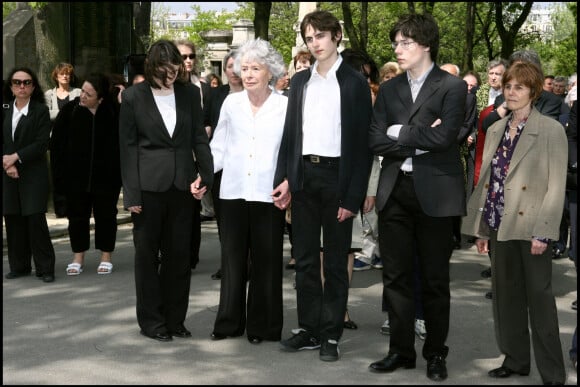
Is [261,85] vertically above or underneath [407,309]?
above

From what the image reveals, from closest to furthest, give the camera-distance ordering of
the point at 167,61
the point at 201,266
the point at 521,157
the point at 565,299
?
1. the point at 521,157
2. the point at 167,61
3. the point at 565,299
4. the point at 201,266

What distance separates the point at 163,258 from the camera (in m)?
7.34

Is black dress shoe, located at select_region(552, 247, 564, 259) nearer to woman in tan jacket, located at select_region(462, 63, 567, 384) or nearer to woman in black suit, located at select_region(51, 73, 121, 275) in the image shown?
woman in black suit, located at select_region(51, 73, 121, 275)

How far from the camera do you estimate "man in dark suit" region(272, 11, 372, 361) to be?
644cm

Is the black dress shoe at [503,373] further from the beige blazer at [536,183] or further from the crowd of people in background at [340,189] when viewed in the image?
the beige blazer at [536,183]

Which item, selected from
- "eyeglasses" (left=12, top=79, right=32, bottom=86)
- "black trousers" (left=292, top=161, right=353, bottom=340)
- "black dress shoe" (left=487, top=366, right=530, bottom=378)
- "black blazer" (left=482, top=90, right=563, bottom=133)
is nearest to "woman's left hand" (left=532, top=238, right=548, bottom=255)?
"black dress shoe" (left=487, top=366, right=530, bottom=378)

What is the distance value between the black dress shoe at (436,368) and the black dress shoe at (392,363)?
0.18 m

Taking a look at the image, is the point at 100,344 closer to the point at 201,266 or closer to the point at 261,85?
the point at 261,85

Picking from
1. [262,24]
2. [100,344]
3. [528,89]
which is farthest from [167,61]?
[262,24]

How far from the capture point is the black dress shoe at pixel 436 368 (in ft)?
20.0

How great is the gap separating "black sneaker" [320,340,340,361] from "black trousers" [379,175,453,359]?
1.31 ft

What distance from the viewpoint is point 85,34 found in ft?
61.4

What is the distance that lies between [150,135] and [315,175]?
132 centimetres

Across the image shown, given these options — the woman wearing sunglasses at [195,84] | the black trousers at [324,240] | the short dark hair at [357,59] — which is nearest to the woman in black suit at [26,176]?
the woman wearing sunglasses at [195,84]
